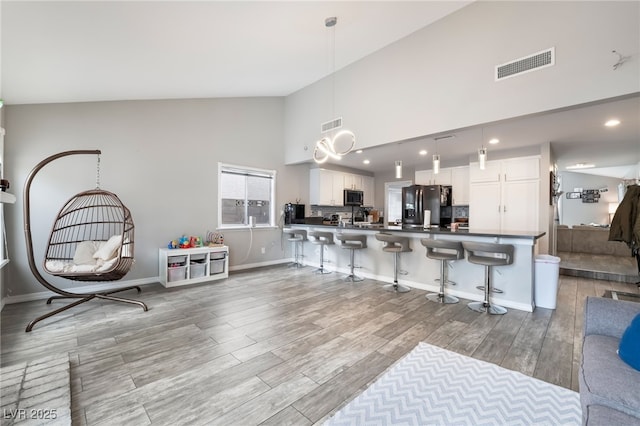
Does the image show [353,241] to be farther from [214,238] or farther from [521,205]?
[521,205]

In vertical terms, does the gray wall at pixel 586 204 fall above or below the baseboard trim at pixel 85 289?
above

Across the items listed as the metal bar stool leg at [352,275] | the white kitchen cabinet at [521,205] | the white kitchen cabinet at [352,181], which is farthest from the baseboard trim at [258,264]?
the white kitchen cabinet at [521,205]

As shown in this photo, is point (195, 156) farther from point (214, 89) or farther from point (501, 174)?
point (501, 174)

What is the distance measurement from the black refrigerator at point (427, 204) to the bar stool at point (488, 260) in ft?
10.4

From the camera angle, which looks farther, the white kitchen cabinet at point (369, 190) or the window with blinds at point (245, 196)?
the white kitchen cabinet at point (369, 190)

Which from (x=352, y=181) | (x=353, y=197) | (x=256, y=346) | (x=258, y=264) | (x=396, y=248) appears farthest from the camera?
(x=352, y=181)

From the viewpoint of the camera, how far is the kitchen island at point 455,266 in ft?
11.3

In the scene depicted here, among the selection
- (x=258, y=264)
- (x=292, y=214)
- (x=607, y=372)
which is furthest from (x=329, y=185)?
(x=607, y=372)

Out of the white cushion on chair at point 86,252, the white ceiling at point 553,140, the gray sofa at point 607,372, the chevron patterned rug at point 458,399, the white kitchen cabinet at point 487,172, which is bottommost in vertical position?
the chevron patterned rug at point 458,399

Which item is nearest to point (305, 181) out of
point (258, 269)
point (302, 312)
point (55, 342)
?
point (258, 269)

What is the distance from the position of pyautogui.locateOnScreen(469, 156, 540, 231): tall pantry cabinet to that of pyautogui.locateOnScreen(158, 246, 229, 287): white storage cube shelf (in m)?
5.35

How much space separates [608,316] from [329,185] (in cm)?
581

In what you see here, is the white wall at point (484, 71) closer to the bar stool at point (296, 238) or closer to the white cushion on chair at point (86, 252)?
the bar stool at point (296, 238)

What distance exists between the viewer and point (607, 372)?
128 cm
